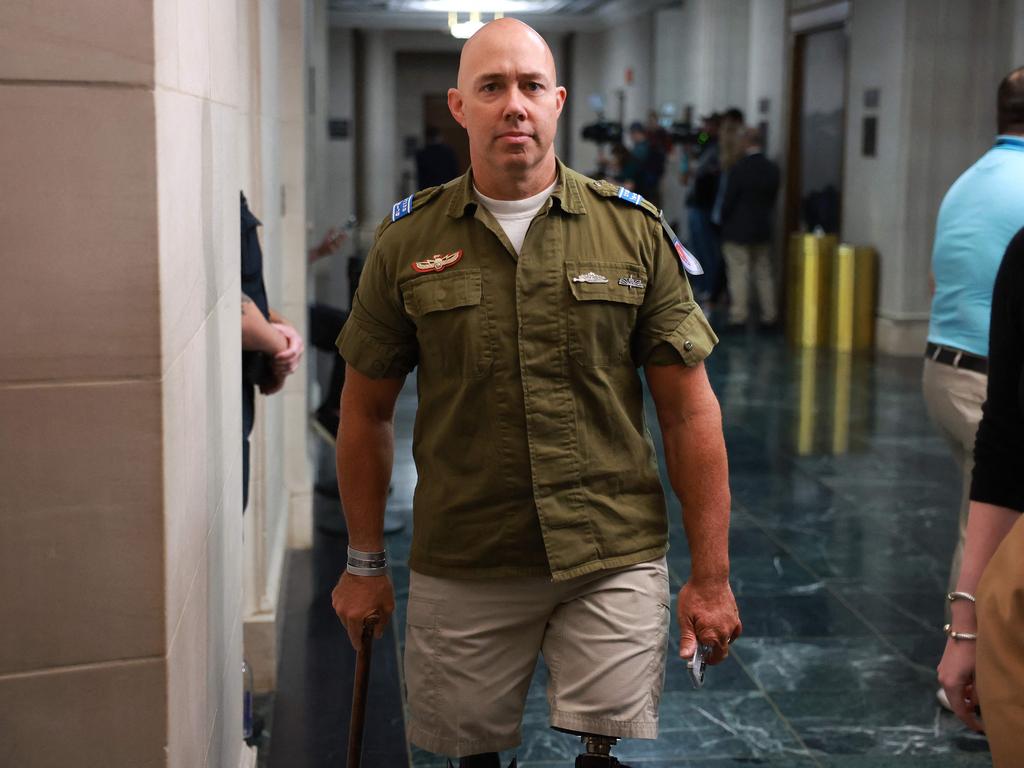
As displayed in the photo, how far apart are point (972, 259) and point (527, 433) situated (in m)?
2.14

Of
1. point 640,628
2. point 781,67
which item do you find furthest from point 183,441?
point 781,67

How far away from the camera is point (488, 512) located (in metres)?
2.53

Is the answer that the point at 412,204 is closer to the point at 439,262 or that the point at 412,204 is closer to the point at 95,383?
the point at 439,262

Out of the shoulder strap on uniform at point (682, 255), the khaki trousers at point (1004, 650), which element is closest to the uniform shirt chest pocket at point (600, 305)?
the shoulder strap on uniform at point (682, 255)

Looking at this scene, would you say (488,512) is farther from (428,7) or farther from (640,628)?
(428,7)

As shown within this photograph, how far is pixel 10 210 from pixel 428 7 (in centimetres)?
2265

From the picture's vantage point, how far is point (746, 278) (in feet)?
46.1

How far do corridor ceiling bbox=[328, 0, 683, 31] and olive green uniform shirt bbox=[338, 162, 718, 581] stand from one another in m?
19.8

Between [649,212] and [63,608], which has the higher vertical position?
[649,212]

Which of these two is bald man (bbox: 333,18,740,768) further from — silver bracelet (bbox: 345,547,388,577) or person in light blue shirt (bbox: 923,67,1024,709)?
person in light blue shirt (bbox: 923,67,1024,709)

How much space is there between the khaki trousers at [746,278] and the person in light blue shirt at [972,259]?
31.5 feet

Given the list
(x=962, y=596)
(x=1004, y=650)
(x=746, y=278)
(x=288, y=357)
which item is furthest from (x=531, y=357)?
(x=746, y=278)

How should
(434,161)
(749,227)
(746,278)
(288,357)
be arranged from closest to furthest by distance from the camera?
(288,357) → (749,227) → (746,278) → (434,161)

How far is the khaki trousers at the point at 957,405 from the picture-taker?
4.18 meters
